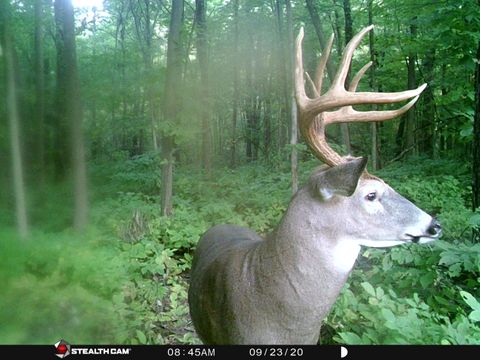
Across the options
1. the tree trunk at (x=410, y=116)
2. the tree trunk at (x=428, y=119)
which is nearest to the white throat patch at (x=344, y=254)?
the tree trunk at (x=410, y=116)

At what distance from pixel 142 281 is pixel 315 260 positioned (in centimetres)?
162

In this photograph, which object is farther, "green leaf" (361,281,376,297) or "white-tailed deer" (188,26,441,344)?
"green leaf" (361,281,376,297)

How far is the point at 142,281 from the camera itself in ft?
9.27

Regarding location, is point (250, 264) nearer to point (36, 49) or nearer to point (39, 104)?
point (39, 104)

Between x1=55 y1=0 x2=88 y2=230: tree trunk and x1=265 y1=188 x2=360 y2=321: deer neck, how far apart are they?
3.76ft

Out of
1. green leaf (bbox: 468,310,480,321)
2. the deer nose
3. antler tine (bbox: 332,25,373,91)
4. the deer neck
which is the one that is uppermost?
antler tine (bbox: 332,25,373,91)

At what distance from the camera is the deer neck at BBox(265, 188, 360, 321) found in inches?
61.3

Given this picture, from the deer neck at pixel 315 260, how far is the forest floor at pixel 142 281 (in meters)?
0.20

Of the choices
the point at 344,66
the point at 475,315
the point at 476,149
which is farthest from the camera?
the point at 476,149

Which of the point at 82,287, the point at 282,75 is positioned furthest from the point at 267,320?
the point at 282,75

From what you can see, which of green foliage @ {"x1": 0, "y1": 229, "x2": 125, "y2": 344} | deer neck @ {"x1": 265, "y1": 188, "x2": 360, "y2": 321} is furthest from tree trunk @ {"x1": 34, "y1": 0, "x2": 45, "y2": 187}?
deer neck @ {"x1": 265, "y1": 188, "x2": 360, "y2": 321}

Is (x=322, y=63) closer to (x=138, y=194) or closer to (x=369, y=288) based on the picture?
(x=369, y=288)
